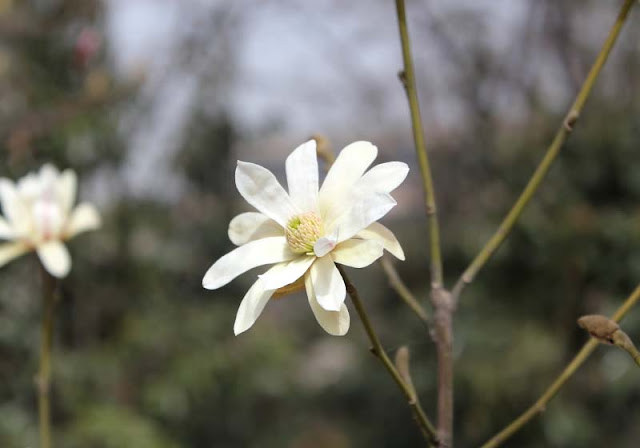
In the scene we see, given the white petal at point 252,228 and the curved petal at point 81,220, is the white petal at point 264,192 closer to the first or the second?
the white petal at point 252,228

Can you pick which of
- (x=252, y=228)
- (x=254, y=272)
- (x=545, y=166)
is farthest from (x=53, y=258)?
(x=254, y=272)

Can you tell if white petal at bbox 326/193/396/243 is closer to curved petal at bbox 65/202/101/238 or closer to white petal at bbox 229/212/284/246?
white petal at bbox 229/212/284/246

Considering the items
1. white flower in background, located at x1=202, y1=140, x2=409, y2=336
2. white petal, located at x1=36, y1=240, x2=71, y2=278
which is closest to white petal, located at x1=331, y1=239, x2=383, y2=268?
white flower in background, located at x1=202, y1=140, x2=409, y2=336

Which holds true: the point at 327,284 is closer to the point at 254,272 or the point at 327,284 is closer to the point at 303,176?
the point at 303,176

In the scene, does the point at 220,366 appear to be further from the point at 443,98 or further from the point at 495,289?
the point at 443,98

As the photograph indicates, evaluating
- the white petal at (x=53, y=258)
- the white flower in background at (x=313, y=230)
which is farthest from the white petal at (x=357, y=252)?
the white petal at (x=53, y=258)
